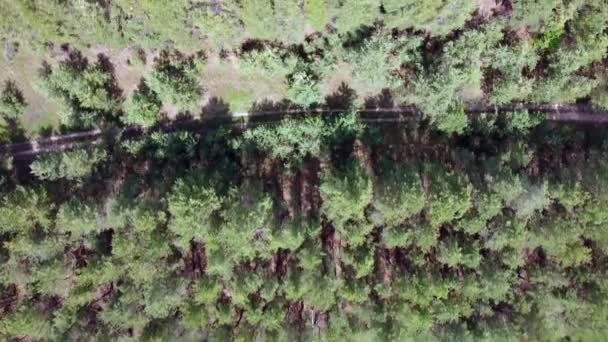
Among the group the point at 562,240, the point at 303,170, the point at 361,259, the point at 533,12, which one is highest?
the point at 533,12

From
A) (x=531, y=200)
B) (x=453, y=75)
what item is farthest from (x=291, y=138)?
(x=531, y=200)

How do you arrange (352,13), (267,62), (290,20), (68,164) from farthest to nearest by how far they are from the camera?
(267,62) < (68,164) < (290,20) < (352,13)

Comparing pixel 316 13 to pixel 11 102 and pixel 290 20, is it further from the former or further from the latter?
pixel 11 102

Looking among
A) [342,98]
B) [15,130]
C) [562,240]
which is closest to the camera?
[562,240]

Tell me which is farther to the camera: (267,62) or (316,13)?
(267,62)

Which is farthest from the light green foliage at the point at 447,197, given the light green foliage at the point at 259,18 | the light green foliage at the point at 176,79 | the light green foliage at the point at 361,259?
the light green foliage at the point at 176,79

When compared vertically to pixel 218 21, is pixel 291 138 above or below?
below

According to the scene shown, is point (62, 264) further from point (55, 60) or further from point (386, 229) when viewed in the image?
point (386, 229)
